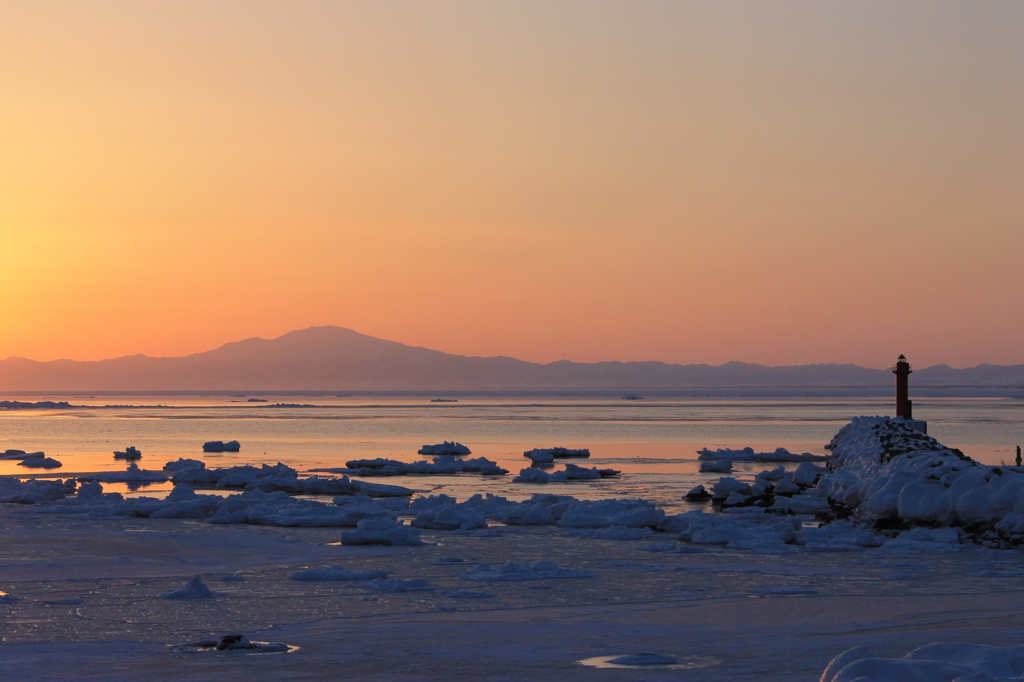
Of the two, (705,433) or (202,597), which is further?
(705,433)

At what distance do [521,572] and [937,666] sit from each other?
20.9 ft

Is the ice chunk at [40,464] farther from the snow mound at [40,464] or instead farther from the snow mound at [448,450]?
the snow mound at [448,450]

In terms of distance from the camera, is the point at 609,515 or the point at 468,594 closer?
the point at 468,594

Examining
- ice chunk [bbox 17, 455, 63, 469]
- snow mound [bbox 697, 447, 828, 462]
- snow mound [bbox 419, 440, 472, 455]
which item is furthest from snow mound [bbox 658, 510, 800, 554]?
ice chunk [bbox 17, 455, 63, 469]

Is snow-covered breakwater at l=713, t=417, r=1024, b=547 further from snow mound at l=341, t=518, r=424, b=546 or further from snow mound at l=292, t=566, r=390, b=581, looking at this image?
snow mound at l=292, t=566, r=390, b=581

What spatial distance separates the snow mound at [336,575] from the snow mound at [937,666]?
6.46m

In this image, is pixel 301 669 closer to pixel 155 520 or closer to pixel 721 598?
pixel 721 598

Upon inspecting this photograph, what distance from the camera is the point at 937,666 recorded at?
4910 millimetres

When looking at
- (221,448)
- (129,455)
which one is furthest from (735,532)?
(221,448)

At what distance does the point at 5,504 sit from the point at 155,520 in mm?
4468

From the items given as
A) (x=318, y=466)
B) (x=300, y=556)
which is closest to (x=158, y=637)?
(x=300, y=556)

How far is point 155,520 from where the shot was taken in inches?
642

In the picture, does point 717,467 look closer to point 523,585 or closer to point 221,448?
point 523,585

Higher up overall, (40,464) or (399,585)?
(399,585)
